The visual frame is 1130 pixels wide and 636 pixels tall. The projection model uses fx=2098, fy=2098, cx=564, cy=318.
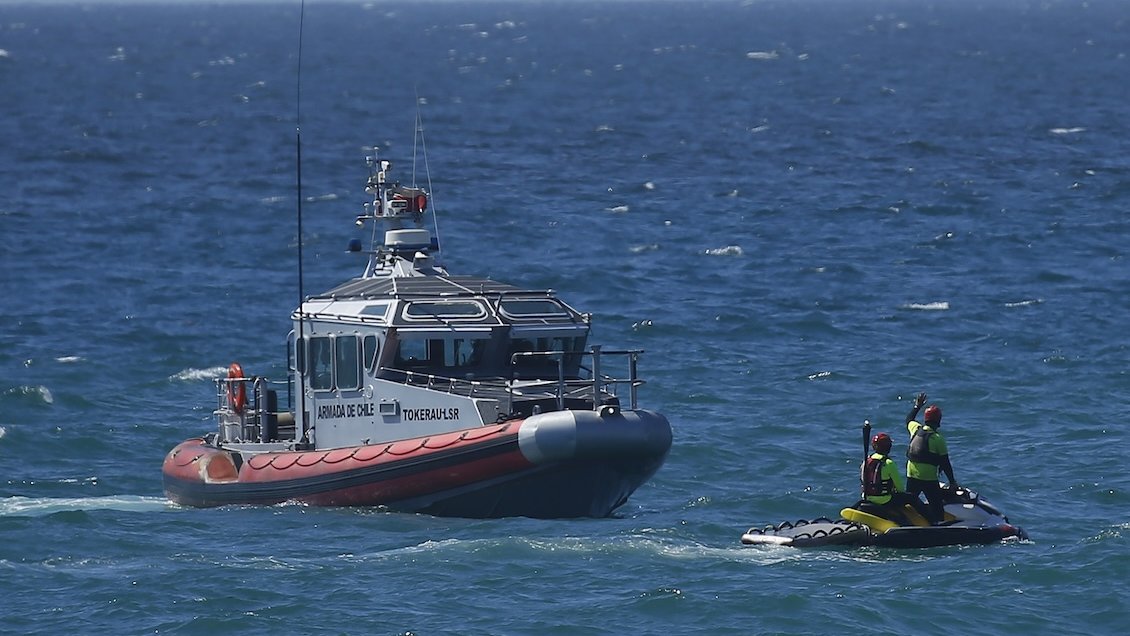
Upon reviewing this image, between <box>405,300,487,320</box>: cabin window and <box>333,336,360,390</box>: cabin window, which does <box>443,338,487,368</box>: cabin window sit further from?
<box>333,336,360,390</box>: cabin window

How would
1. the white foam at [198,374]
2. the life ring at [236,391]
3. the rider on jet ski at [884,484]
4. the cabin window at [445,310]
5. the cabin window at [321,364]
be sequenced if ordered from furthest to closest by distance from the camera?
the white foam at [198,374] → the life ring at [236,391] → the cabin window at [321,364] → the cabin window at [445,310] → the rider on jet ski at [884,484]

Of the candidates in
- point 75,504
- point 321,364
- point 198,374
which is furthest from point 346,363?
point 198,374

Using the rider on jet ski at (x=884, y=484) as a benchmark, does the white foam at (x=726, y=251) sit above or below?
above

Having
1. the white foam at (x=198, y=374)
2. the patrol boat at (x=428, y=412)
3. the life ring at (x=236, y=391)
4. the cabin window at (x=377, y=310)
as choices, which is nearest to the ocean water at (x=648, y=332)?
the white foam at (x=198, y=374)

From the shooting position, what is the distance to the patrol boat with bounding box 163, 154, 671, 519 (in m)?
24.9

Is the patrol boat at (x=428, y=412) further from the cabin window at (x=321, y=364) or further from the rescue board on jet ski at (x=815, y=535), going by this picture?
the rescue board on jet ski at (x=815, y=535)

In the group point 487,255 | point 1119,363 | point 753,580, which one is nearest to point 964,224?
point 487,255

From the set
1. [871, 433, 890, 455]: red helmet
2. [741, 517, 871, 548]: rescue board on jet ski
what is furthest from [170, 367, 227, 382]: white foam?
[871, 433, 890, 455]: red helmet

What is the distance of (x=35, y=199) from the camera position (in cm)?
6494

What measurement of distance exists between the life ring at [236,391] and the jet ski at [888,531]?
8530 mm

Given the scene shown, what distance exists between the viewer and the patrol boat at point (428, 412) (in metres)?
24.9

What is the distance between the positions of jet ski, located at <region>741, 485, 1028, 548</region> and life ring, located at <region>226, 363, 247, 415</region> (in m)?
8.53

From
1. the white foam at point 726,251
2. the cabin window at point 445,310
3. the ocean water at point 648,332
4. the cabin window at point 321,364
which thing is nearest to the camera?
the ocean water at point 648,332

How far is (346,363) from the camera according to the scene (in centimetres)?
2725
